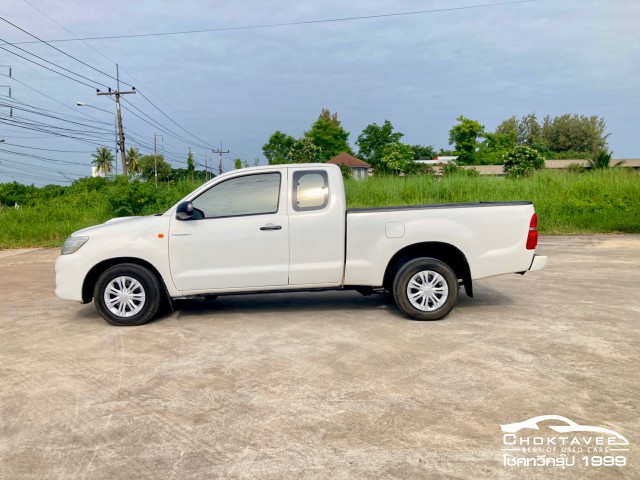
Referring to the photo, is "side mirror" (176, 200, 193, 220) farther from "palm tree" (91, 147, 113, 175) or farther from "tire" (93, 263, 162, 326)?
"palm tree" (91, 147, 113, 175)

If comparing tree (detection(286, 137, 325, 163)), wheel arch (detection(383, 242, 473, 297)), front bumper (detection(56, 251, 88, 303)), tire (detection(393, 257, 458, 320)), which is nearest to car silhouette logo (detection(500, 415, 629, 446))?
tire (detection(393, 257, 458, 320))

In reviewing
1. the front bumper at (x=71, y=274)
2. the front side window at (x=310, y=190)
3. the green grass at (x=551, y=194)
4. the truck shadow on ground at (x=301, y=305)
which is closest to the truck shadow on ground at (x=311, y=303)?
the truck shadow on ground at (x=301, y=305)

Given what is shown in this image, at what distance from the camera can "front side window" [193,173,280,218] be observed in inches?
251

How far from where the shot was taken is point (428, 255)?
6.52 metres

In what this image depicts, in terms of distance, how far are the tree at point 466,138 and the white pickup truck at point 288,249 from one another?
6670 centimetres

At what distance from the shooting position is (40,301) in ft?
27.1

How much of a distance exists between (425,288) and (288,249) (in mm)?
1724

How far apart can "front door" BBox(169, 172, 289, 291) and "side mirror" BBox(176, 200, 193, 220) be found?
0.10 meters

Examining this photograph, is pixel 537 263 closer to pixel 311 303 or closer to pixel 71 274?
pixel 311 303

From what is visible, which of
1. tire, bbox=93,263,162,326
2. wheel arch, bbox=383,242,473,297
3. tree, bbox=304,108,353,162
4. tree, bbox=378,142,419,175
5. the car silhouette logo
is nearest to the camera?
the car silhouette logo

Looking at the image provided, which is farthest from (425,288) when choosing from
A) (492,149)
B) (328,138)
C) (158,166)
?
(158,166)

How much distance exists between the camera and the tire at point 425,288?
20.5ft

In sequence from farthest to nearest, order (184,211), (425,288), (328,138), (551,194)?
(328,138) < (551,194) < (425,288) < (184,211)

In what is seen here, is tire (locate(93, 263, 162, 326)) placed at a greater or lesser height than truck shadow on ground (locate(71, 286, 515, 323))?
greater
